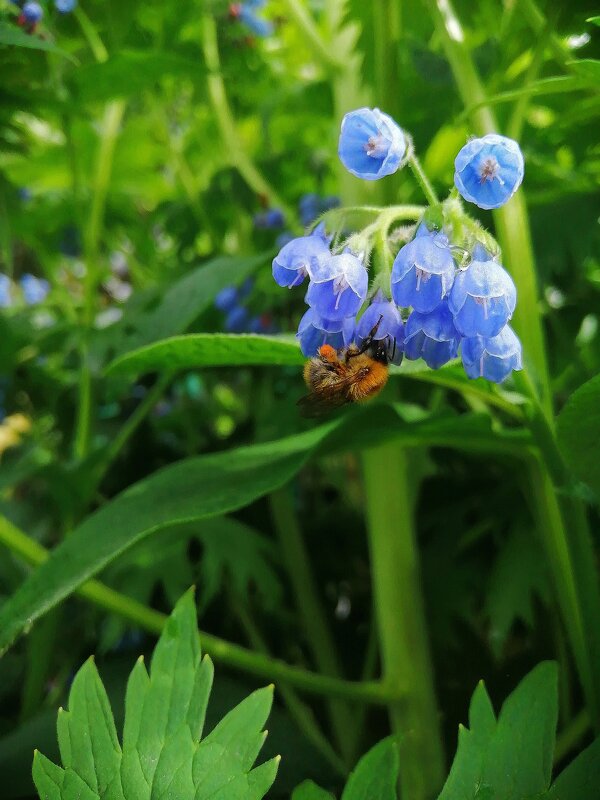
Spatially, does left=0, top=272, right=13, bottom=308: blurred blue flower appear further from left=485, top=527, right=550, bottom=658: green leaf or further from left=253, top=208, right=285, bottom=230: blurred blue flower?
left=485, top=527, right=550, bottom=658: green leaf

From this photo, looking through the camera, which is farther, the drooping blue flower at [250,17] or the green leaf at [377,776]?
the drooping blue flower at [250,17]

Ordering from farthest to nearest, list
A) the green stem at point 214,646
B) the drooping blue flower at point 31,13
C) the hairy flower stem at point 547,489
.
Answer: the drooping blue flower at point 31,13 < the green stem at point 214,646 < the hairy flower stem at point 547,489

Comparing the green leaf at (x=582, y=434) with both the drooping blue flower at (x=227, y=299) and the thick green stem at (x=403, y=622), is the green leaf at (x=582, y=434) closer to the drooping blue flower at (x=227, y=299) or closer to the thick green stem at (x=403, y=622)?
the thick green stem at (x=403, y=622)

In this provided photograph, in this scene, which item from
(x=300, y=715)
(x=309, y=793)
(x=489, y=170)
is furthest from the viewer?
(x=300, y=715)

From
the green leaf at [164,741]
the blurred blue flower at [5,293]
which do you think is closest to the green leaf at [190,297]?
the green leaf at [164,741]

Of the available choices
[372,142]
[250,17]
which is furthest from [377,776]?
[250,17]

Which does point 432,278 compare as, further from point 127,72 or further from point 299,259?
point 127,72
